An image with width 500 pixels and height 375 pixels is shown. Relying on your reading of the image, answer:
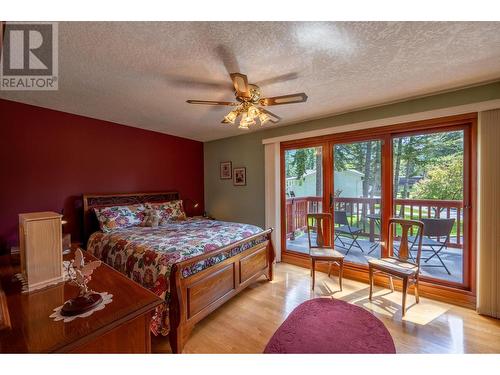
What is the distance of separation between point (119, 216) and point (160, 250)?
1517mm

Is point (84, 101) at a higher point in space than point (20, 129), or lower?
higher

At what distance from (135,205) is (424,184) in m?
4.12

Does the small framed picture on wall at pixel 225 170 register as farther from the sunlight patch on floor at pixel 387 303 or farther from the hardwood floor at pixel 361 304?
the sunlight patch on floor at pixel 387 303

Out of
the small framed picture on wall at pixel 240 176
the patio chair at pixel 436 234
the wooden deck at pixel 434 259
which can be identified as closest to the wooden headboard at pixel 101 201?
the small framed picture on wall at pixel 240 176

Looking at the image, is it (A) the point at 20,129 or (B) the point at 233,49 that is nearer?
(B) the point at 233,49

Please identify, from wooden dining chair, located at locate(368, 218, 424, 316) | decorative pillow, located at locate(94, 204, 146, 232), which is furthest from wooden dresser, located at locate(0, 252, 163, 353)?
wooden dining chair, located at locate(368, 218, 424, 316)

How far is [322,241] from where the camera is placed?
10.3 feet

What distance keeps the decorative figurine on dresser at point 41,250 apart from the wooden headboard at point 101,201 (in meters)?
2.14

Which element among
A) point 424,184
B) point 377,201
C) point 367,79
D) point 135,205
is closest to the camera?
point 367,79

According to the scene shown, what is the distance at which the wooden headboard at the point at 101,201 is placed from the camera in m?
3.05

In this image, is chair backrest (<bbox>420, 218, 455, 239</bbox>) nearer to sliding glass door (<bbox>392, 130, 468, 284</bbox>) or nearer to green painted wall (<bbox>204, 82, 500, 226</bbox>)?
sliding glass door (<bbox>392, 130, 468, 284</bbox>)

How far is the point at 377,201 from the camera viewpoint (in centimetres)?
300
